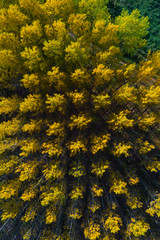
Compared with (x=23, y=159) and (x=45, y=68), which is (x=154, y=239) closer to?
(x=23, y=159)

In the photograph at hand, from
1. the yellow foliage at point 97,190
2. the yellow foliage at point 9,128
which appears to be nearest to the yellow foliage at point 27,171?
the yellow foliage at point 9,128

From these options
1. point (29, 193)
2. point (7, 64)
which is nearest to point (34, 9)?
point (7, 64)

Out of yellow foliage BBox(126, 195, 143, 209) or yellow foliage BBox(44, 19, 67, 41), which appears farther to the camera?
yellow foliage BBox(126, 195, 143, 209)

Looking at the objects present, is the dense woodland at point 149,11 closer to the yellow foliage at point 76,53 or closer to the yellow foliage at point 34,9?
the yellow foliage at point 34,9

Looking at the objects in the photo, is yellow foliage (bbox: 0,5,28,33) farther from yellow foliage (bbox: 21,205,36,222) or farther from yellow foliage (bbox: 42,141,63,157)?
yellow foliage (bbox: 21,205,36,222)

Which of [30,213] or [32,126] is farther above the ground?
[32,126]

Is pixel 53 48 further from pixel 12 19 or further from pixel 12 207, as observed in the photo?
pixel 12 207

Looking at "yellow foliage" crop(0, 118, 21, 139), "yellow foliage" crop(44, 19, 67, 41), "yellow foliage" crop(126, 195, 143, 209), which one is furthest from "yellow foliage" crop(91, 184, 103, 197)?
"yellow foliage" crop(44, 19, 67, 41)

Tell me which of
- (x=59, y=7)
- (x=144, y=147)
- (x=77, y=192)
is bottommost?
(x=77, y=192)
